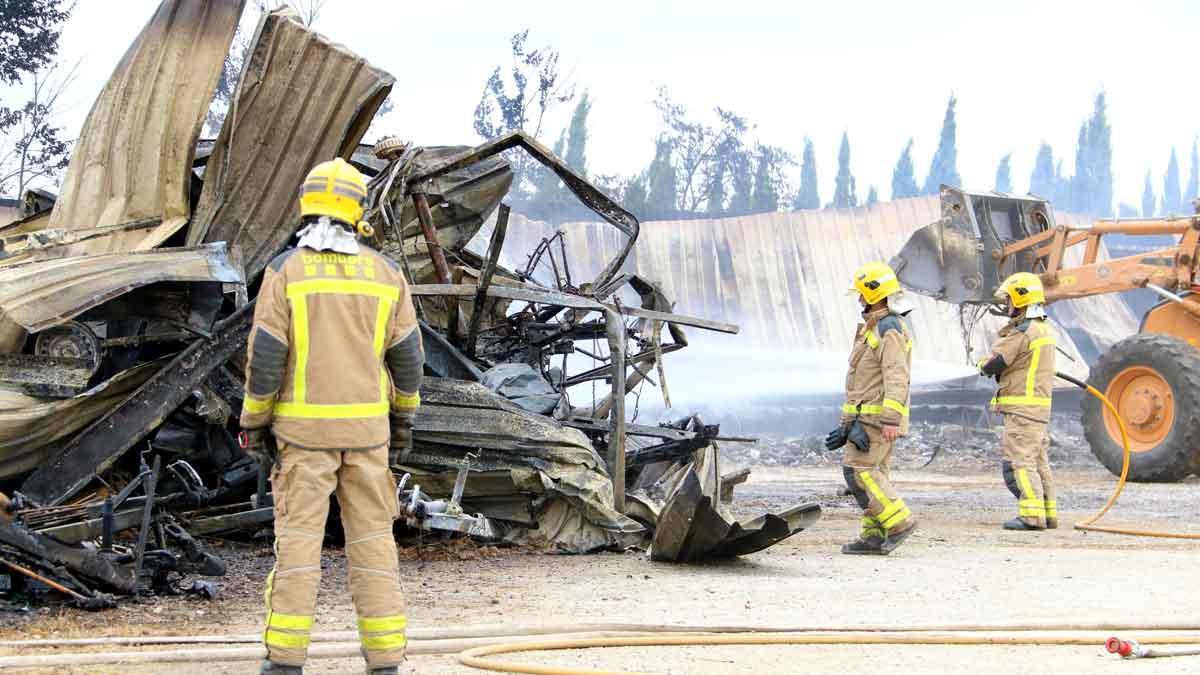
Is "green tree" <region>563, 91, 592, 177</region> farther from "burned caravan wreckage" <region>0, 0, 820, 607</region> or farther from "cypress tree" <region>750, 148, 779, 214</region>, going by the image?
"burned caravan wreckage" <region>0, 0, 820, 607</region>

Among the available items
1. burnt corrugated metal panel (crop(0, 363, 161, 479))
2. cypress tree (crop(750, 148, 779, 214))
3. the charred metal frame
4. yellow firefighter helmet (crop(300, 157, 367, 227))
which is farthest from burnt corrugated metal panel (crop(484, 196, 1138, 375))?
yellow firefighter helmet (crop(300, 157, 367, 227))

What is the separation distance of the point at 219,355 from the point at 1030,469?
5.99 m

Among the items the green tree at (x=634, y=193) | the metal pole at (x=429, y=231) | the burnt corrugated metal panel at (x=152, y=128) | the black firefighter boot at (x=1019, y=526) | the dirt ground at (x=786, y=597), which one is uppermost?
the green tree at (x=634, y=193)

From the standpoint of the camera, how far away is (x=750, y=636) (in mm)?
5270

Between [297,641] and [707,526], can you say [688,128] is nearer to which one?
[707,526]

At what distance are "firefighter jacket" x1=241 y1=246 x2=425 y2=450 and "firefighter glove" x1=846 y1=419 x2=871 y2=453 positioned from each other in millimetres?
4547

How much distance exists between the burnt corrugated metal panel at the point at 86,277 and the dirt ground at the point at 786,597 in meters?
1.50

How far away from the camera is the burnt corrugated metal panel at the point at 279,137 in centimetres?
782

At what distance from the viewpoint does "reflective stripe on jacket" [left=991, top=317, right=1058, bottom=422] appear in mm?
10273

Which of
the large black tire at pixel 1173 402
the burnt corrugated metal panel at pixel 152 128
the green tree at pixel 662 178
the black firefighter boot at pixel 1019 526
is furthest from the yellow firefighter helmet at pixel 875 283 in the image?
the green tree at pixel 662 178

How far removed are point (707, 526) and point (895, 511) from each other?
162cm

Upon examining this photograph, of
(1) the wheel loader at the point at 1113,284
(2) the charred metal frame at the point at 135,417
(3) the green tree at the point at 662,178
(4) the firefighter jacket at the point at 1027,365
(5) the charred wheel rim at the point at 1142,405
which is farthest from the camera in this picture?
(3) the green tree at the point at 662,178

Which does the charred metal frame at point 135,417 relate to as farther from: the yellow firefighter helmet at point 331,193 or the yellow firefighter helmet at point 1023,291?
the yellow firefighter helmet at point 1023,291

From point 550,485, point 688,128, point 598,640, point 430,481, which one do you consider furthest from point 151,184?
point 688,128
